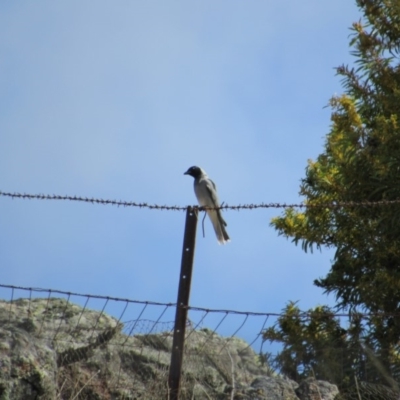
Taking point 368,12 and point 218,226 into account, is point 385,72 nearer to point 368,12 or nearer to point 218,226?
point 368,12

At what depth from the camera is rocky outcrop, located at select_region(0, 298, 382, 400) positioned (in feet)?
22.4

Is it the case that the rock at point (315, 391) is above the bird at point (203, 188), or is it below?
below

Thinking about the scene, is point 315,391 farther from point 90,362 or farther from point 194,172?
point 194,172

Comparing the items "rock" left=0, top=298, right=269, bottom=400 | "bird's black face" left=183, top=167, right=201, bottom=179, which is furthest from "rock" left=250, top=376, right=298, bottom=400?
"bird's black face" left=183, top=167, right=201, bottom=179

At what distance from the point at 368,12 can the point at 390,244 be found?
4422 millimetres

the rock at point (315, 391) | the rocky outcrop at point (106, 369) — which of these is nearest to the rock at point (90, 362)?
the rocky outcrop at point (106, 369)

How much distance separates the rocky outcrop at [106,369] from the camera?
6812mm

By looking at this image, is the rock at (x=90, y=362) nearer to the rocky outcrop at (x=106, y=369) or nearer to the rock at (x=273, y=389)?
the rocky outcrop at (x=106, y=369)

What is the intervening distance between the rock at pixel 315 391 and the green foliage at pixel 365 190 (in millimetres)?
7345

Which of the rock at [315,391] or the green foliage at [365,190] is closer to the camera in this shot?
the rock at [315,391]

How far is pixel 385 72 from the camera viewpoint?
54.0 feet

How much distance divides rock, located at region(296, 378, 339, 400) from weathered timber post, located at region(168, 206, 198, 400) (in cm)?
110

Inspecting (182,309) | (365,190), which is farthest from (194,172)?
(182,309)

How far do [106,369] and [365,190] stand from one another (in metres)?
8.54
